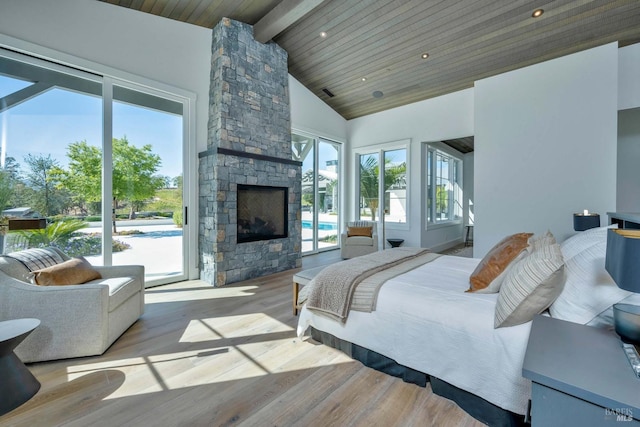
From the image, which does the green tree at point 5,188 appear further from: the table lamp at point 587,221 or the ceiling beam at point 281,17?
the table lamp at point 587,221

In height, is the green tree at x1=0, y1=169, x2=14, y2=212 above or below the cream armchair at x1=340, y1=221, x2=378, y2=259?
above

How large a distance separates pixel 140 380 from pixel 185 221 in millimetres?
2730

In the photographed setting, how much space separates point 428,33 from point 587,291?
14.0 feet

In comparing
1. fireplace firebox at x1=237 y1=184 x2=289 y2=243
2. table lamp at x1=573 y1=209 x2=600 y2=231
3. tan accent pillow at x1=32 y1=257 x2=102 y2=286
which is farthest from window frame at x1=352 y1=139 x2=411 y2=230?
tan accent pillow at x1=32 y1=257 x2=102 y2=286

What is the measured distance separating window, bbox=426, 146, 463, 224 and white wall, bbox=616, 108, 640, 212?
3078mm

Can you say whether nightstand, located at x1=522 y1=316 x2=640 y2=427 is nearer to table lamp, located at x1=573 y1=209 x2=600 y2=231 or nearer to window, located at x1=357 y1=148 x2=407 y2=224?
table lamp, located at x1=573 y1=209 x2=600 y2=231

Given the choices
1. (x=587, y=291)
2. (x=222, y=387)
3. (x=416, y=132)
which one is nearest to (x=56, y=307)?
(x=222, y=387)

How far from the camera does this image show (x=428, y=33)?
4254 mm

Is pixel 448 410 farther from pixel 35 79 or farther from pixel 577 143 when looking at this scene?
pixel 35 79

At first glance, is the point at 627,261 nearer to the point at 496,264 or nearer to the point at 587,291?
the point at 587,291

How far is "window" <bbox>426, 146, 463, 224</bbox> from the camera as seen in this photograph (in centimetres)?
662

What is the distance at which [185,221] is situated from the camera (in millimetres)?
4309

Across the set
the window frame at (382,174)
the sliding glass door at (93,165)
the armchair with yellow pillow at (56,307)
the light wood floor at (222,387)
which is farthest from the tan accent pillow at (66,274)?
the window frame at (382,174)

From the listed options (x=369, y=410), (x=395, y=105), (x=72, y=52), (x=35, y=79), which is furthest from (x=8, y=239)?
(x=395, y=105)
